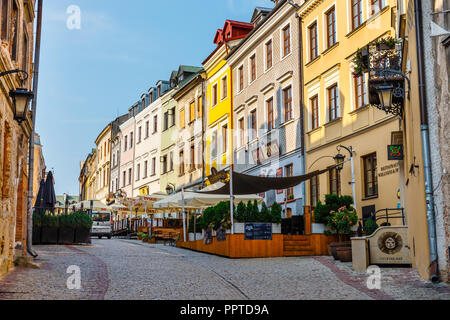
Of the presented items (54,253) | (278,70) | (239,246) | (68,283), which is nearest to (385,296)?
(68,283)

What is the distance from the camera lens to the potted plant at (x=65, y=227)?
22.7 metres

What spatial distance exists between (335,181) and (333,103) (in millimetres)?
3014

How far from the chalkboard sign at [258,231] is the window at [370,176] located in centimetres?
384

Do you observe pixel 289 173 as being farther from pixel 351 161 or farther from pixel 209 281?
pixel 209 281

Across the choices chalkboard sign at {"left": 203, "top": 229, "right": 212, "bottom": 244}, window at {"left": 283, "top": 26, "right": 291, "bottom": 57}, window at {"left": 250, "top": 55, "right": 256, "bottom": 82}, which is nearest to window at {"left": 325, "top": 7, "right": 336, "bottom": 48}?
window at {"left": 283, "top": 26, "right": 291, "bottom": 57}

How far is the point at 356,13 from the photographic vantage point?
2167 centimetres

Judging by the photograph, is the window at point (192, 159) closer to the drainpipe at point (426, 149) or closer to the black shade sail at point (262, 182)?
the black shade sail at point (262, 182)

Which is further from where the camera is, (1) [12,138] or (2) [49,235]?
(2) [49,235]

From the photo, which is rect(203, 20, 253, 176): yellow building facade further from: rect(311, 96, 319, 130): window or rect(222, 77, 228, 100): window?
rect(311, 96, 319, 130): window

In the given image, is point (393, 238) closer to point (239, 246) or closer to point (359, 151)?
point (239, 246)

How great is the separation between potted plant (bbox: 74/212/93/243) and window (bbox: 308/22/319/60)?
11.1m

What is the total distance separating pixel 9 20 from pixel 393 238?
978cm

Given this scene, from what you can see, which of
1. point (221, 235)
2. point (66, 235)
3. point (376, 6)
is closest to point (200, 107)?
point (66, 235)
